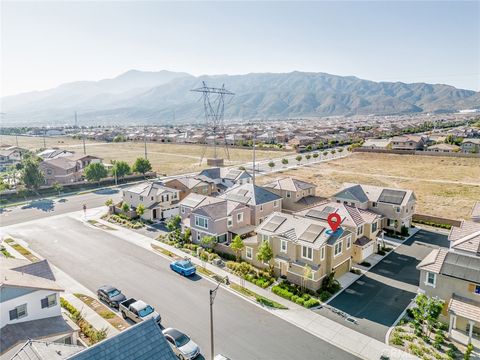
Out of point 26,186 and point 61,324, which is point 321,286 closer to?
point 61,324

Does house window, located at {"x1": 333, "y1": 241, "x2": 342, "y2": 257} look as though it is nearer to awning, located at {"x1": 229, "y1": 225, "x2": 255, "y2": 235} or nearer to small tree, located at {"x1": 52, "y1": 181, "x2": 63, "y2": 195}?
awning, located at {"x1": 229, "y1": 225, "x2": 255, "y2": 235}

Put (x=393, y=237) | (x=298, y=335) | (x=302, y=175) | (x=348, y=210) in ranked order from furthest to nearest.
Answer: (x=302, y=175) < (x=393, y=237) < (x=348, y=210) < (x=298, y=335)

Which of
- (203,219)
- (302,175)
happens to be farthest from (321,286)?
(302,175)

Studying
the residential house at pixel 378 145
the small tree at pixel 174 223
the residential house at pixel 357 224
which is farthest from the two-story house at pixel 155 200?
the residential house at pixel 378 145

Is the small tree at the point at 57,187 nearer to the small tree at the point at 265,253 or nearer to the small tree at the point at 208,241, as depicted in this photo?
the small tree at the point at 208,241

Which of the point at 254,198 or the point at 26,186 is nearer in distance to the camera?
the point at 254,198

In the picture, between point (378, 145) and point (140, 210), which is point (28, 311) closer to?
point (140, 210)

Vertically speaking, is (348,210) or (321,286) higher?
(348,210)
